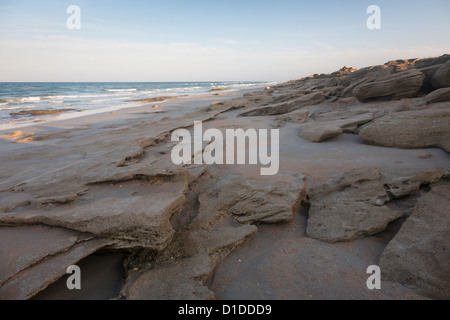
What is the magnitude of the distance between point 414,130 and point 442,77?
415cm

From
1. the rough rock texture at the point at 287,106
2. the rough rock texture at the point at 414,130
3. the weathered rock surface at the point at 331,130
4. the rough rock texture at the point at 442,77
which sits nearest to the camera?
the rough rock texture at the point at 414,130

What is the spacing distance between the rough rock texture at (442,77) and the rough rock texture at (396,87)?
1.06 feet

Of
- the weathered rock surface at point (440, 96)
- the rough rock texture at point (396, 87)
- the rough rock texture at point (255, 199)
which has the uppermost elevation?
the rough rock texture at point (396, 87)

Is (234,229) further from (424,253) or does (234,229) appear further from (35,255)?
(35,255)

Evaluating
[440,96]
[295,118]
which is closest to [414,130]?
[440,96]

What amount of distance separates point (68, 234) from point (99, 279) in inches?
18.7

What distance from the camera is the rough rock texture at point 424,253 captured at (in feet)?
5.53

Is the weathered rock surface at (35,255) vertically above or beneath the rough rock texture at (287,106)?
beneath

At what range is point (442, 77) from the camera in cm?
647

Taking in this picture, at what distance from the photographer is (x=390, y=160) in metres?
3.55

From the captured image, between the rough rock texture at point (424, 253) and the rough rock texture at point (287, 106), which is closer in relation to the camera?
the rough rock texture at point (424, 253)

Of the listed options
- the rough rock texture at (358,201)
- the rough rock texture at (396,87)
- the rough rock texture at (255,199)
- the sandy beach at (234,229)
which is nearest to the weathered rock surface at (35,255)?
the sandy beach at (234,229)

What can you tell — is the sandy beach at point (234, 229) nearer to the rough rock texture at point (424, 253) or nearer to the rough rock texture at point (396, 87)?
the rough rock texture at point (424, 253)
